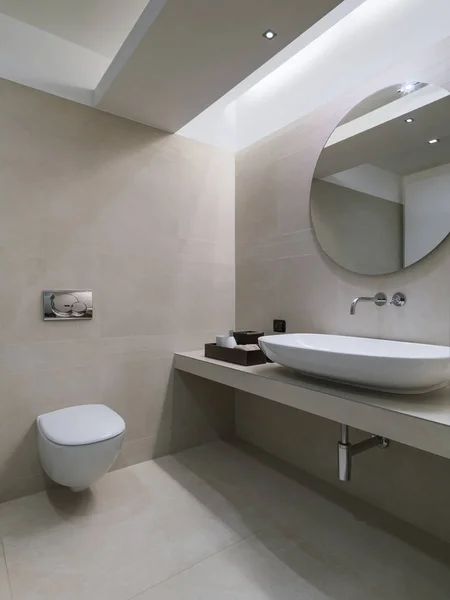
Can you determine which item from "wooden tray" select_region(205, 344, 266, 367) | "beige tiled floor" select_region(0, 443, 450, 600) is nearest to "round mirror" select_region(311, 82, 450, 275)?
"wooden tray" select_region(205, 344, 266, 367)

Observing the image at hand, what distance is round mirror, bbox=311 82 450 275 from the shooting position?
1.56m

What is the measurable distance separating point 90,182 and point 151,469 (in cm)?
175

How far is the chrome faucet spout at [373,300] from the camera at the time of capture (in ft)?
5.69

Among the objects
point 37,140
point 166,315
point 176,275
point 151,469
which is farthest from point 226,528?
point 37,140

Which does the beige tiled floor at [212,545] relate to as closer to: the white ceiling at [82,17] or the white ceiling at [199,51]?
the white ceiling at [199,51]

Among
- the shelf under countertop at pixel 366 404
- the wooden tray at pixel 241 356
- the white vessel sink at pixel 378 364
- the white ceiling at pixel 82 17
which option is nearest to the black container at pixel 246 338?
the wooden tray at pixel 241 356

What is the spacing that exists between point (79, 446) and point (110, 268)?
1016mm

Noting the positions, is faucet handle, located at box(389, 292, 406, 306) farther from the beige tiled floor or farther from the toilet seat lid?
the toilet seat lid

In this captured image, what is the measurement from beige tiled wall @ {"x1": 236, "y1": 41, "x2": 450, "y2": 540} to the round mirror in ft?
0.22

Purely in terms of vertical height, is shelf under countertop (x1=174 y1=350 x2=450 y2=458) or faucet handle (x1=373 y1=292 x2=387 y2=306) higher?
faucet handle (x1=373 y1=292 x2=387 y2=306)

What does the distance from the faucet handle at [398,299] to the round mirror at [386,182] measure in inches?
4.8

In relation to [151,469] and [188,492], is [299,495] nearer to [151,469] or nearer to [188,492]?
[188,492]

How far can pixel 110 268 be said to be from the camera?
2.15 m

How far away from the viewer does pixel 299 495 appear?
1.90 metres
